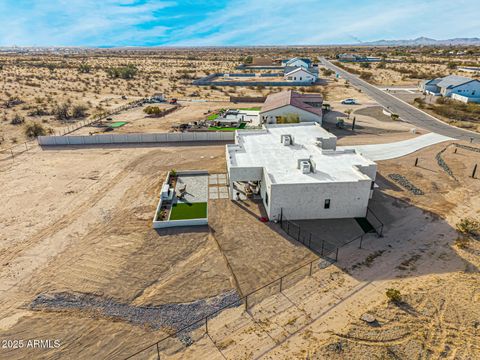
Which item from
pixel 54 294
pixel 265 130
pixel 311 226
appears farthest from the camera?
pixel 265 130

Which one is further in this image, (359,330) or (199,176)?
(199,176)

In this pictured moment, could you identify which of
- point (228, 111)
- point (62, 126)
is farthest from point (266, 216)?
point (62, 126)

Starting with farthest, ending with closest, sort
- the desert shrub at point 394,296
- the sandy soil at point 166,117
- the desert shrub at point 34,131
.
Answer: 1. the sandy soil at point 166,117
2. the desert shrub at point 34,131
3. the desert shrub at point 394,296

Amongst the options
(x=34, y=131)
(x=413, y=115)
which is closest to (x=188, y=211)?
(x=34, y=131)

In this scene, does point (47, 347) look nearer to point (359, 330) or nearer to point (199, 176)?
point (359, 330)

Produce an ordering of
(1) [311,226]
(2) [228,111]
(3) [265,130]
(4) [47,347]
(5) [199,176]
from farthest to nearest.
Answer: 1. (2) [228,111]
2. (3) [265,130]
3. (5) [199,176]
4. (1) [311,226]
5. (4) [47,347]

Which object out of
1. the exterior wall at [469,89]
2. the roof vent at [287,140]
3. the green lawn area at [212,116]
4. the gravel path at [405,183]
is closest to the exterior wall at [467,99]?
the exterior wall at [469,89]

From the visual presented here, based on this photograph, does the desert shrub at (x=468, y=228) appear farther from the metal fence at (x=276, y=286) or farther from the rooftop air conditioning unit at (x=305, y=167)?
the rooftop air conditioning unit at (x=305, y=167)

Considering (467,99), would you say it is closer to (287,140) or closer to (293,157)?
(287,140)
